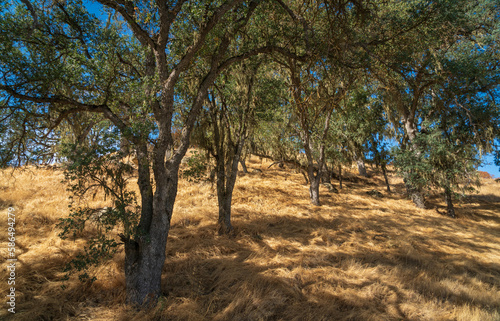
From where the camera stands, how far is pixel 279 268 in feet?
16.9

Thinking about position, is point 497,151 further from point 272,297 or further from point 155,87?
point 155,87

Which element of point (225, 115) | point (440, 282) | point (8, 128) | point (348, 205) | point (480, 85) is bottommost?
point (440, 282)

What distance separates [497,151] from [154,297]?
1675 centimetres

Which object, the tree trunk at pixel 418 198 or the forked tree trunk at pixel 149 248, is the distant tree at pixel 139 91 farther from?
the tree trunk at pixel 418 198

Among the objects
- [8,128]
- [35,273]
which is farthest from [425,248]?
[8,128]

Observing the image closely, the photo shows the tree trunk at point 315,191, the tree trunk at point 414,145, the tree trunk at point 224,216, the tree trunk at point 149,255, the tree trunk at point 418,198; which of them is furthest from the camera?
the tree trunk at point 418,198

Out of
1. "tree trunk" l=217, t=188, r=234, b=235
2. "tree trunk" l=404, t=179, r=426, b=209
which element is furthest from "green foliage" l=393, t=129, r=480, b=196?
"tree trunk" l=217, t=188, r=234, b=235

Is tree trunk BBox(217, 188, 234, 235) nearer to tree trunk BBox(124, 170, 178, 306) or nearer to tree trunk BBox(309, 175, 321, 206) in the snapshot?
tree trunk BBox(124, 170, 178, 306)

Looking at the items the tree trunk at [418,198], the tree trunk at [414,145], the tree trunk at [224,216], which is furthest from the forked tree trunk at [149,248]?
the tree trunk at [418,198]

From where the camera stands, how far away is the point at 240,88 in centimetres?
775

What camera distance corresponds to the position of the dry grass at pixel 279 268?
376cm

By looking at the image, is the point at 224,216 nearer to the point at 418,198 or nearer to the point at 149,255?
the point at 149,255

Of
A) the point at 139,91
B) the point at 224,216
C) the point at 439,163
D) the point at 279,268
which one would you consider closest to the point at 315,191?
the point at 224,216

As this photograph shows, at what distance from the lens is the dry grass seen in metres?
3.76
